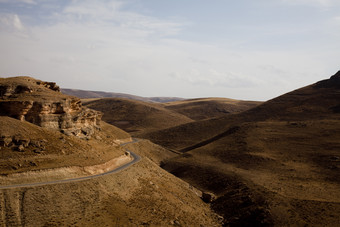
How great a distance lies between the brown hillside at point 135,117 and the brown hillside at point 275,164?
84.8 ft

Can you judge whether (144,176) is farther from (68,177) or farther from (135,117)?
(135,117)

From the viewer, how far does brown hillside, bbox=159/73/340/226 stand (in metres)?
34.2

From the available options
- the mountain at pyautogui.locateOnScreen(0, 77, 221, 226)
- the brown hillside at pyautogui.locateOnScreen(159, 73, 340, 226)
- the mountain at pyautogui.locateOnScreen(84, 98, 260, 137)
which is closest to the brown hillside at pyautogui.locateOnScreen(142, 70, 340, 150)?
the brown hillside at pyautogui.locateOnScreen(159, 73, 340, 226)

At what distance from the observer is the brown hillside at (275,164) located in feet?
112

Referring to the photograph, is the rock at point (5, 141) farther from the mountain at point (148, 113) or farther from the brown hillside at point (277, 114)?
the mountain at point (148, 113)

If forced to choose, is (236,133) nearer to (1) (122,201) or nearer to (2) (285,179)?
(2) (285,179)

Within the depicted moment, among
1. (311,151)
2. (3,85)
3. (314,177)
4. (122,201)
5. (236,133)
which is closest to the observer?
(122,201)

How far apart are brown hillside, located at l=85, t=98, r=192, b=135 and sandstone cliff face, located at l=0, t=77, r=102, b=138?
67.3m

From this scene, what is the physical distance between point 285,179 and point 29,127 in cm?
3620

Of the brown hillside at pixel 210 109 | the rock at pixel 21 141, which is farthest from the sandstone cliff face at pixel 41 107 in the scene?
the brown hillside at pixel 210 109

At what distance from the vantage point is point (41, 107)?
36.6 meters

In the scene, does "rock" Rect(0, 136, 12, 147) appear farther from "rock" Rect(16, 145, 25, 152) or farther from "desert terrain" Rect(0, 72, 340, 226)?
"rock" Rect(16, 145, 25, 152)

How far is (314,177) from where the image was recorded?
1786 inches

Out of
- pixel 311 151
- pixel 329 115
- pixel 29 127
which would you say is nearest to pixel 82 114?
pixel 29 127
